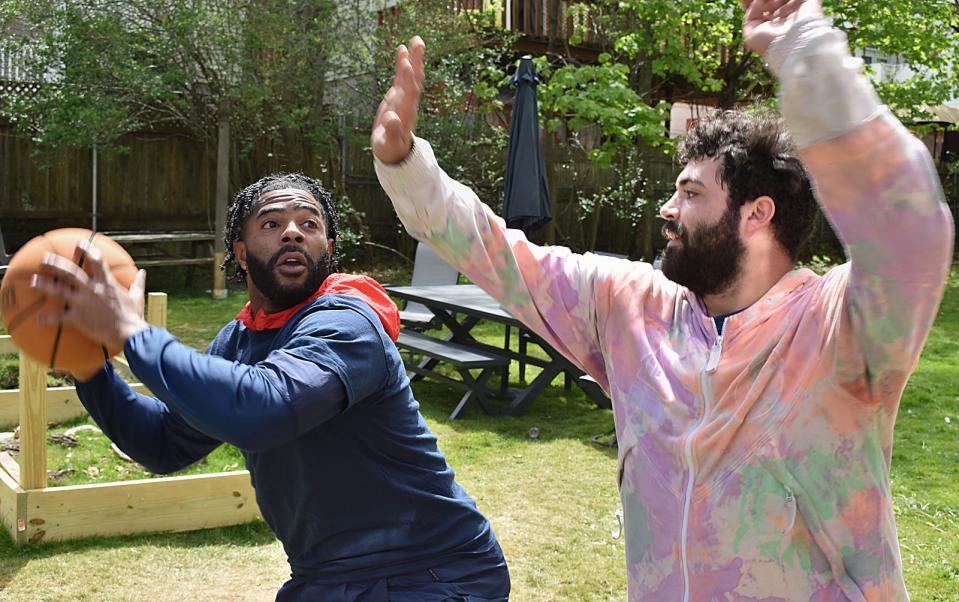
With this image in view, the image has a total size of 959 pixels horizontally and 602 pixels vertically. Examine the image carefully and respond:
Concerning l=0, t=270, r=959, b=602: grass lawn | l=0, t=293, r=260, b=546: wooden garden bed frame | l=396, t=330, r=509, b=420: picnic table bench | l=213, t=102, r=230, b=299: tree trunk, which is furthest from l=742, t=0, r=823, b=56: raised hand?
l=213, t=102, r=230, b=299: tree trunk

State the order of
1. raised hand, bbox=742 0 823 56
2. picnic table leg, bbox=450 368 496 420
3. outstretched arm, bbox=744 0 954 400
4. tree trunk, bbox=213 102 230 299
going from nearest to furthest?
1. outstretched arm, bbox=744 0 954 400
2. raised hand, bbox=742 0 823 56
3. picnic table leg, bbox=450 368 496 420
4. tree trunk, bbox=213 102 230 299

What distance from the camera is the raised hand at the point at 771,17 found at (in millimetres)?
1583

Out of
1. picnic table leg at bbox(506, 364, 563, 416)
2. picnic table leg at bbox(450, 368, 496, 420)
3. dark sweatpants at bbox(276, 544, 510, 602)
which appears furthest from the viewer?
picnic table leg at bbox(506, 364, 563, 416)

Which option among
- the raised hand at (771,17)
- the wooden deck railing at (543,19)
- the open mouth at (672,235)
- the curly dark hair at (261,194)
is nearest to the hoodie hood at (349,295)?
the curly dark hair at (261,194)

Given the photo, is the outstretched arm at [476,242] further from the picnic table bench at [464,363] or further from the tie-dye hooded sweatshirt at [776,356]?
the picnic table bench at [464,363]

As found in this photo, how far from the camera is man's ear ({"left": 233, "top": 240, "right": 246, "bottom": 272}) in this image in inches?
117

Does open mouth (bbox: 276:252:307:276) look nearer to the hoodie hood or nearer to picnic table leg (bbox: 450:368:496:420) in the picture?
the hoodie hood

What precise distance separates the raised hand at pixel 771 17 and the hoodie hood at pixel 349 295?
1287 mm

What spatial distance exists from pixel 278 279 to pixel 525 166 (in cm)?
703

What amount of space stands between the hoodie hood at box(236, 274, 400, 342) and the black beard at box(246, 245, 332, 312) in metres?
0.02

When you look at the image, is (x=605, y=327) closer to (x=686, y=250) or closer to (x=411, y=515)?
(x=686, y=250)

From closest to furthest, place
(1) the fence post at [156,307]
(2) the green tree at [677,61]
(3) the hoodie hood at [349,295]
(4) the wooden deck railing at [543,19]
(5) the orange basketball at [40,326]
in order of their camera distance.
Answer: (5) the orange basketball at [40,326] → (3) the hoodie hood at [349,295] → (1) the fence post at [156,307] → (2) the green tree at [677,61] → (4) the wooden deck railing at [543,19]

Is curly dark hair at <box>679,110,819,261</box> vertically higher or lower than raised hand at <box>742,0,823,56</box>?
lower

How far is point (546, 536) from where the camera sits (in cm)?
560
